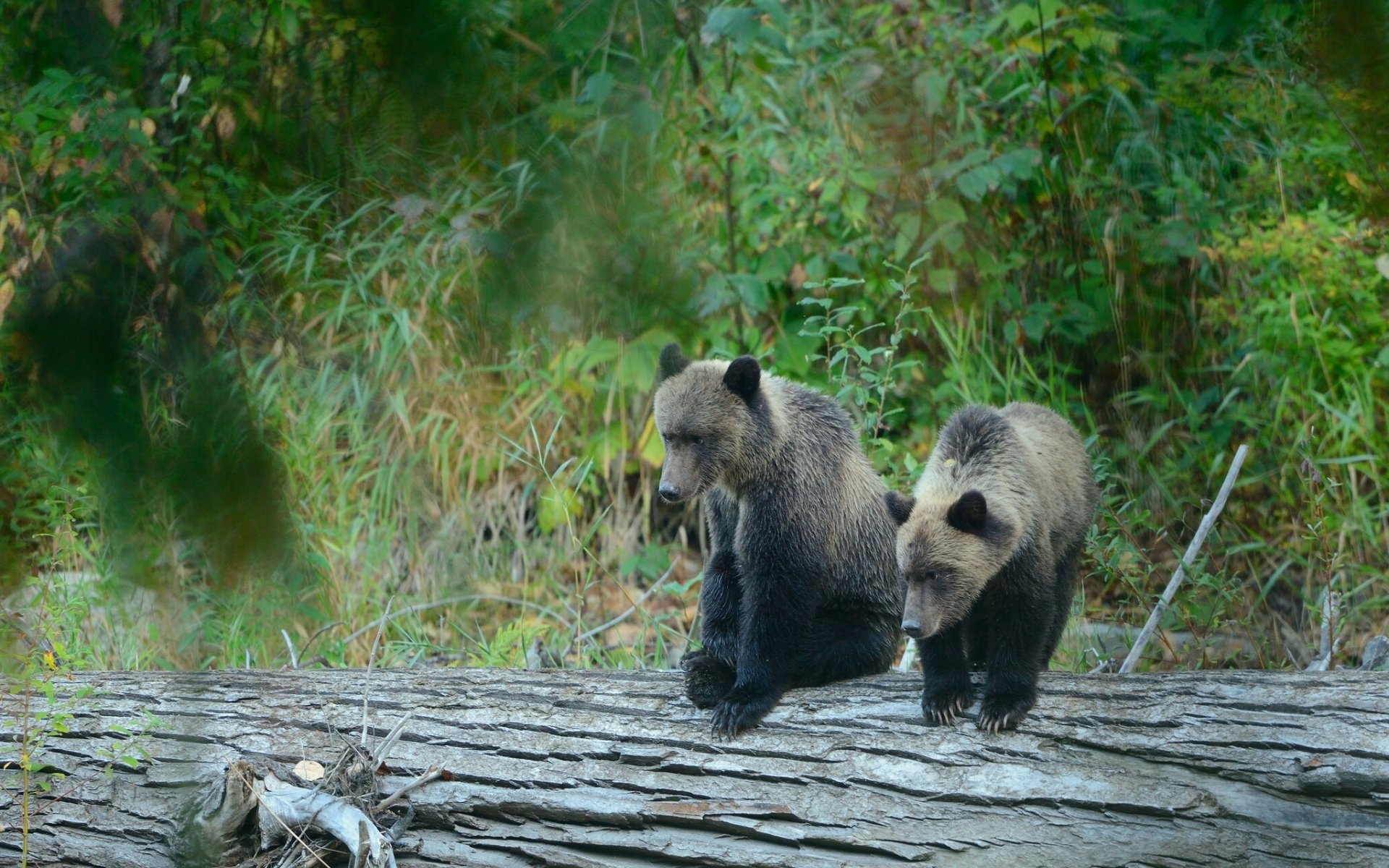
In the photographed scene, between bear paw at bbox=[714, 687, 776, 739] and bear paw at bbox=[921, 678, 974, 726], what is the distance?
1.46 ft

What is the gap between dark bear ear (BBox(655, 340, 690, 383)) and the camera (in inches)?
150

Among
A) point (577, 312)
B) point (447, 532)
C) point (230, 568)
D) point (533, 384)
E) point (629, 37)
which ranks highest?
point (629, 37)

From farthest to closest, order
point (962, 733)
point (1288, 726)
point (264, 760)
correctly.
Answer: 1. point (264, 760)
2. point (962, 733)
3. point (1288, 726)

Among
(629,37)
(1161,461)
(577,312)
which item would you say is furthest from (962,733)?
(1161,461)

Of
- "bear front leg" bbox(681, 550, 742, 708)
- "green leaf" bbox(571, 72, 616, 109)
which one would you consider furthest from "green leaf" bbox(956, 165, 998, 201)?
"green leaf" bbox(571, 72, 616, 109)

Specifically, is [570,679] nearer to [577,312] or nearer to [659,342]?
[659,342]

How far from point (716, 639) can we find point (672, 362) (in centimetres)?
90

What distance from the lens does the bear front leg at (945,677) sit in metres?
3.13

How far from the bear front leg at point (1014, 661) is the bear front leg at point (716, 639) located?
751mm

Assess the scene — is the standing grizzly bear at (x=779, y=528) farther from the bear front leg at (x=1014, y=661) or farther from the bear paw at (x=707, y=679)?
the bear front leg at (x=1014, y=661)

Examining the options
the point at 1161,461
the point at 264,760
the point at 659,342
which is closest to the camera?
the point at 264,760

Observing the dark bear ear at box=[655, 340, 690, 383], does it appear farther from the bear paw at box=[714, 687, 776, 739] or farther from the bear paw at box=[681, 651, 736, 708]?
the bear paw at box=[714, 687, 776, 739]

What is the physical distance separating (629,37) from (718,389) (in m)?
2.68

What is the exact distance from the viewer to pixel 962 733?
10.1 ft
